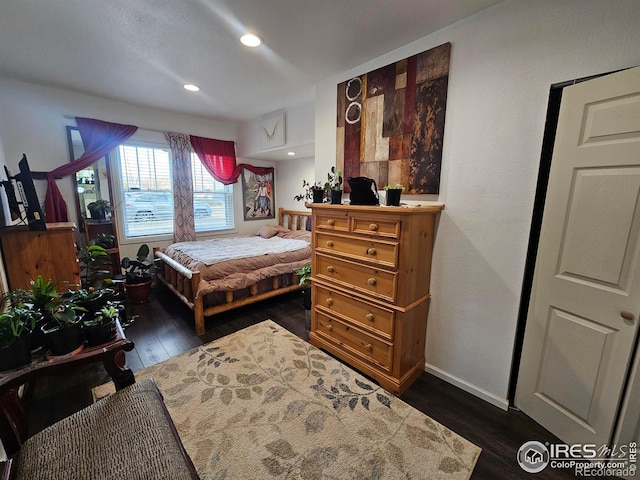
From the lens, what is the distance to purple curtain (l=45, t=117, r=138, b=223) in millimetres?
3164

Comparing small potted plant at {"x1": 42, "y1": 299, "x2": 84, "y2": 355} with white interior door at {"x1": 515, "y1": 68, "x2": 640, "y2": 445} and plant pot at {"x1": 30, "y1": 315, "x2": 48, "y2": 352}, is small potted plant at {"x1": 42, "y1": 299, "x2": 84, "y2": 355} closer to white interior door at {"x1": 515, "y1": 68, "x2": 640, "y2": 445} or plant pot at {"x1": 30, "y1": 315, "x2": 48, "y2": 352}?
plant pot at {"x1": 30, "y1": 315, "x2": 48, "y2": 352}

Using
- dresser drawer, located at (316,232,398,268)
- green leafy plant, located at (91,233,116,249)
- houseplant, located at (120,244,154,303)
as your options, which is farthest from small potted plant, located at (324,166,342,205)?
green leafy plant, located at (91,233,116,249)

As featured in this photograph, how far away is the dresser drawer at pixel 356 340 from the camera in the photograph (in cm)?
199

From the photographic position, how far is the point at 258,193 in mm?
5125

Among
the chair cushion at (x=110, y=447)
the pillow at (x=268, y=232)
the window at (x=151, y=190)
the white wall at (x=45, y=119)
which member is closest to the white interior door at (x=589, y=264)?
the chair cushion at (x=110, y=447)

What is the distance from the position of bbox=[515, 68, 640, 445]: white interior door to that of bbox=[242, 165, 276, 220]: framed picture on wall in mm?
4414

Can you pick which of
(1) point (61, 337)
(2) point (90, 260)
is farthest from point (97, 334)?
(2) point (90, 260)

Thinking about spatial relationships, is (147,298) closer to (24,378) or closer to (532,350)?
(24,378)

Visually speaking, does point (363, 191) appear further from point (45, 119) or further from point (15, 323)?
point (45, 119)

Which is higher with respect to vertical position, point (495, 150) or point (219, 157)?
point (219, 157)

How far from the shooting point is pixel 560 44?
1.42 m

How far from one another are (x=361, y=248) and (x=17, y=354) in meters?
2.13

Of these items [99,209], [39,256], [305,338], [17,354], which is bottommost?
[305,338]

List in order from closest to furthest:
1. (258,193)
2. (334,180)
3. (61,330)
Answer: (61,330)
(334,180)
(258,193)
